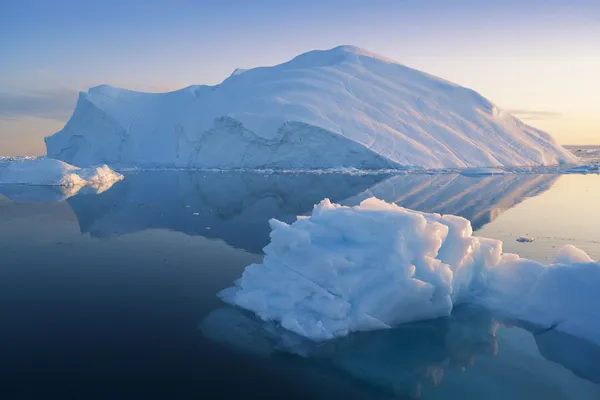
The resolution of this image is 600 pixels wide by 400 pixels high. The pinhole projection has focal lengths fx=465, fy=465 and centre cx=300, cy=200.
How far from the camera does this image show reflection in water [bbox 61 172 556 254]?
1344 centimetres

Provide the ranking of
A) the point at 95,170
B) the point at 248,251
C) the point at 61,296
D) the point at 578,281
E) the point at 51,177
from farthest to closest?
the point at 95,170 → the point at 51,177 → the point at 248,251 → the point at 61,296 → the point at 578,281

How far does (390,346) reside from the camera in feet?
18.7

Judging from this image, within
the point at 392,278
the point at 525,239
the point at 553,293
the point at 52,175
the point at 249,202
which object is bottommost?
the point at 52,175

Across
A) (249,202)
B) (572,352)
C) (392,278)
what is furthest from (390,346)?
(249,202)

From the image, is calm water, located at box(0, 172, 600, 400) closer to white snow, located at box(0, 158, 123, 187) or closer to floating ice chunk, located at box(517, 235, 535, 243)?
floating ice chunk, located at box(517, 235, 535, 243)

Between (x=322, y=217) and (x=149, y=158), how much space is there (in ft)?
136

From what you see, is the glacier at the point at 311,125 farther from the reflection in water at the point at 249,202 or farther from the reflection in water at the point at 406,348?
the reflection in water at the point at 406,348

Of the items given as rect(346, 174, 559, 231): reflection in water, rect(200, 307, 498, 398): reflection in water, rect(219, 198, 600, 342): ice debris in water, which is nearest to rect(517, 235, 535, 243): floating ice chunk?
rect(346, 174, 559, 231): reflection in water

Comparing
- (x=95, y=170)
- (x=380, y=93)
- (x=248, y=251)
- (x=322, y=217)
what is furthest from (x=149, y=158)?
(x=322, y=217)

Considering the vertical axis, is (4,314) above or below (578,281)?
below

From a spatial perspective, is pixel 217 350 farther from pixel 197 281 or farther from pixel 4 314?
pixel 4 314

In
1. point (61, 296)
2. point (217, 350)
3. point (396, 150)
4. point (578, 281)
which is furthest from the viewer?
point (396, 150)

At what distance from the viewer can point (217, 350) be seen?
5.55 meters

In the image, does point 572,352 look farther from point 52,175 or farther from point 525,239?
point 52,175
